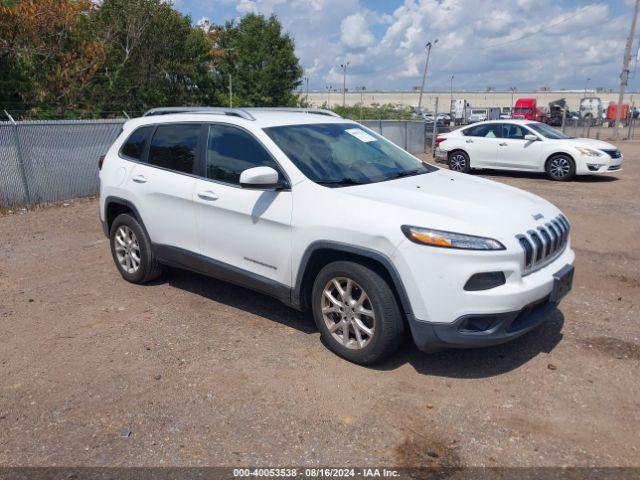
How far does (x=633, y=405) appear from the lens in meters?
3.43

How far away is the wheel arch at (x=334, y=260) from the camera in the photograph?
3549 millimetres

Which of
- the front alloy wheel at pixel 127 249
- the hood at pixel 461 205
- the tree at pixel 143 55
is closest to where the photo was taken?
the hood at pixel 461 205

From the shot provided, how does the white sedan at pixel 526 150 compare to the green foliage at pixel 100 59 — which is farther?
the green foliage at pixel 100 59

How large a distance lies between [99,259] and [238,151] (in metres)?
3.16

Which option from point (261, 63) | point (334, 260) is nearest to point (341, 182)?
point (334, 260)

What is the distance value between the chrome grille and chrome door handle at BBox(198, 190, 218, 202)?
7.88ft

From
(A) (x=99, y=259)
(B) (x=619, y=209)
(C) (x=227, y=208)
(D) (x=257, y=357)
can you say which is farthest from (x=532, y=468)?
(B) (x=619, y=209)

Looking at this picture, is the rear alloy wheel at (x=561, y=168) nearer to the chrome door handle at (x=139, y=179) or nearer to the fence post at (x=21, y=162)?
the chrome door handle at (x=139, y=179)

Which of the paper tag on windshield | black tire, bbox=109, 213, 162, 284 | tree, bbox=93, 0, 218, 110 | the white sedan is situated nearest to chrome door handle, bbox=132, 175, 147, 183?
black tire, bbox=109, 213, 162, 284

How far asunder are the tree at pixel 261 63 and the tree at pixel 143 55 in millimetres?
9243

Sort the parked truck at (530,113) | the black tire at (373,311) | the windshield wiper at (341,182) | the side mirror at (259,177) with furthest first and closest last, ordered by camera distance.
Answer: the parked truck at (530,113), the windshield wiper at (341,182), the side mirror at (259,177), the black tire at (373,311)

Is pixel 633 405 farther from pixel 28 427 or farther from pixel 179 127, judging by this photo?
pixel 179 127

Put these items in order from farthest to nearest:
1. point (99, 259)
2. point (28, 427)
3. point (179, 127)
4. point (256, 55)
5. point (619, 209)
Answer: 1. point (256, 55)
2. point (619, 209)
3. point (99, 259)
4. point (179, 127)
5. point (28, 427)

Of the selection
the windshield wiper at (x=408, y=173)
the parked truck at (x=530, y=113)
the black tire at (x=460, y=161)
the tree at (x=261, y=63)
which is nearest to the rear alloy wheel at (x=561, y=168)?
the black tire at (x=460, y=161)
